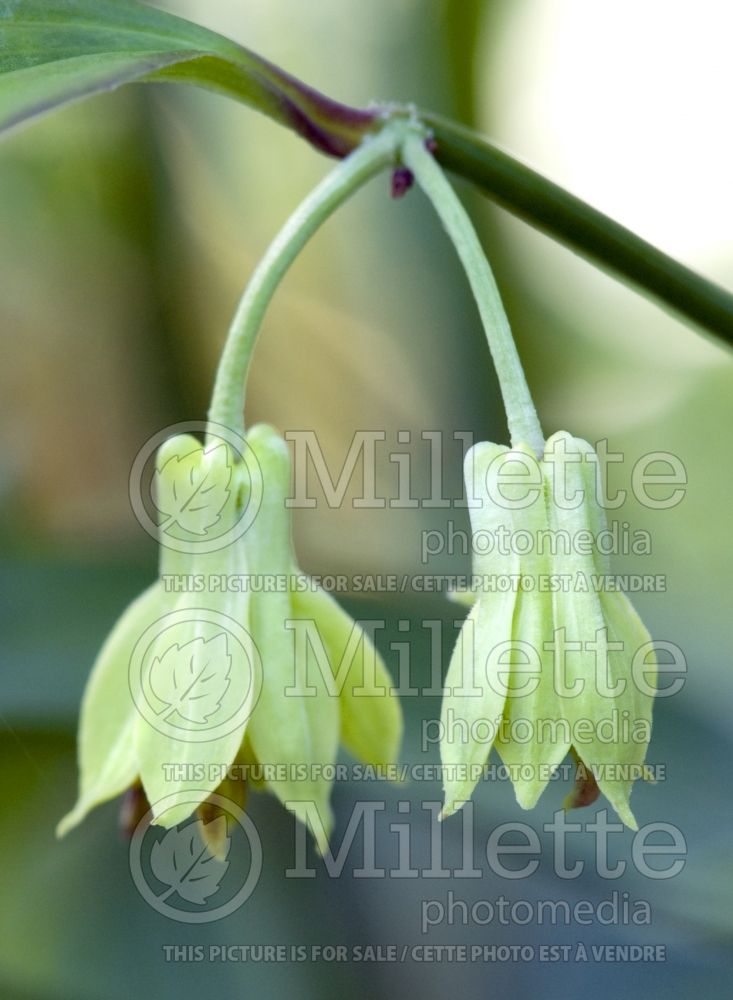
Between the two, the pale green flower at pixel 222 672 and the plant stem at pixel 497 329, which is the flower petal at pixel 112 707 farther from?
the plant stem at pixel 497 329

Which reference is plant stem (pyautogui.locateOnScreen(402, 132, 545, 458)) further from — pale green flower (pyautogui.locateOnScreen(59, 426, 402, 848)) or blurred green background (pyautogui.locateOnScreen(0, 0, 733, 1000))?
blurred green background (pyautogui.locateOnScreen(0, 0, 733, 1000))

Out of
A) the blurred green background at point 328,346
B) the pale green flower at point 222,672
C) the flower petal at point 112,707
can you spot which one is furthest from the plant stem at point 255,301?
the blurred green background at point 328,346

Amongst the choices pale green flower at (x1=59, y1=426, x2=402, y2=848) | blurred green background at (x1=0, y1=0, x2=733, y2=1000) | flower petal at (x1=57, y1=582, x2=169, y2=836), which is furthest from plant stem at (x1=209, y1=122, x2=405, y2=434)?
blurred green background at (x1=0, y1=0, x2=733, y2=1000)

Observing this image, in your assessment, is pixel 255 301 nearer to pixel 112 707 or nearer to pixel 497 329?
pixel 497 329

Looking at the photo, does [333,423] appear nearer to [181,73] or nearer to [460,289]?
[460,289]

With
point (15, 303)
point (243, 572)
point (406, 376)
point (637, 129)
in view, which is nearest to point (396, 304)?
point (406, 376)
